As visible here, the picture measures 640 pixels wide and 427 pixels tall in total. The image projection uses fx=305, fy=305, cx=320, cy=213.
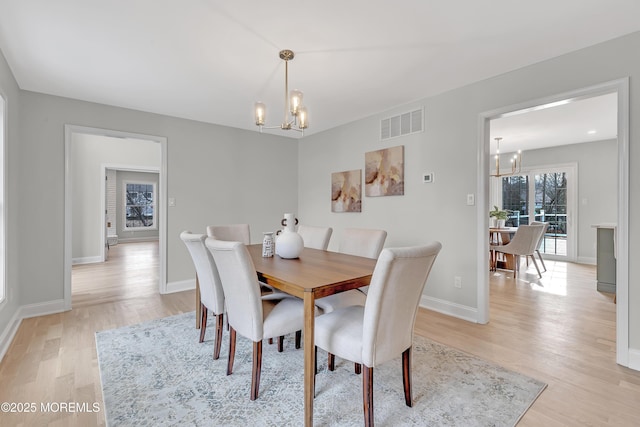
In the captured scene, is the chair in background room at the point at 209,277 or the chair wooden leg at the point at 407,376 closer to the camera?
the chair wooden leg at the point at 407,376

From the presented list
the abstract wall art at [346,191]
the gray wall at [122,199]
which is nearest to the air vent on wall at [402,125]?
the abstract wall art at [346,191]

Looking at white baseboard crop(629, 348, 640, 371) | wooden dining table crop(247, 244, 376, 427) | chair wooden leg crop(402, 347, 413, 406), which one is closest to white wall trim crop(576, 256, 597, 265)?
white baseboard crop(629, 348, 640, 371)

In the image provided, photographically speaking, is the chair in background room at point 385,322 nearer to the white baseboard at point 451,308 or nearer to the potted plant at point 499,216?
the white baseboard at point 451,308

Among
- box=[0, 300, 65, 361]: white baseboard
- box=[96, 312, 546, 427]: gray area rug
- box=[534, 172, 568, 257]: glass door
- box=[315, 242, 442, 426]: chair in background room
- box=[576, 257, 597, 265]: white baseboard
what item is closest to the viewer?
box=[315, 242, 442, 426]: chair in background room

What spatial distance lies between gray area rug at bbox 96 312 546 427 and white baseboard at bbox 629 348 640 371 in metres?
Answer: 0.80

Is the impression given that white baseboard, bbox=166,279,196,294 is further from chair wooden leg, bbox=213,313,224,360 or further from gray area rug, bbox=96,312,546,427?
chair wooden leg, bbox=213,313,224,360

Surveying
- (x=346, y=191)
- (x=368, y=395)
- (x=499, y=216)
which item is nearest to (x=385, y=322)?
(x=368, y=395)

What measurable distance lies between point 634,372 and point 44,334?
4.60 metres

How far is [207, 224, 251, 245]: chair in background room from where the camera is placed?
308 cm

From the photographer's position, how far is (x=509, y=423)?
1558mm

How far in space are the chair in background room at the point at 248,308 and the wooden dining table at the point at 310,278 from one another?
0.53 ft

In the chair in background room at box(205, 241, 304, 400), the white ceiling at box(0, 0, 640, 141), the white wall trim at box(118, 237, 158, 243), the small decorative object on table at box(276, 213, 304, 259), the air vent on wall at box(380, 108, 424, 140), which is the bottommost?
the white wall trim at box(118, 237, 158, 243)

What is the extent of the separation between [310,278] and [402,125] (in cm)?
261

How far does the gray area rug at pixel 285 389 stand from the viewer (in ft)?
5.27
